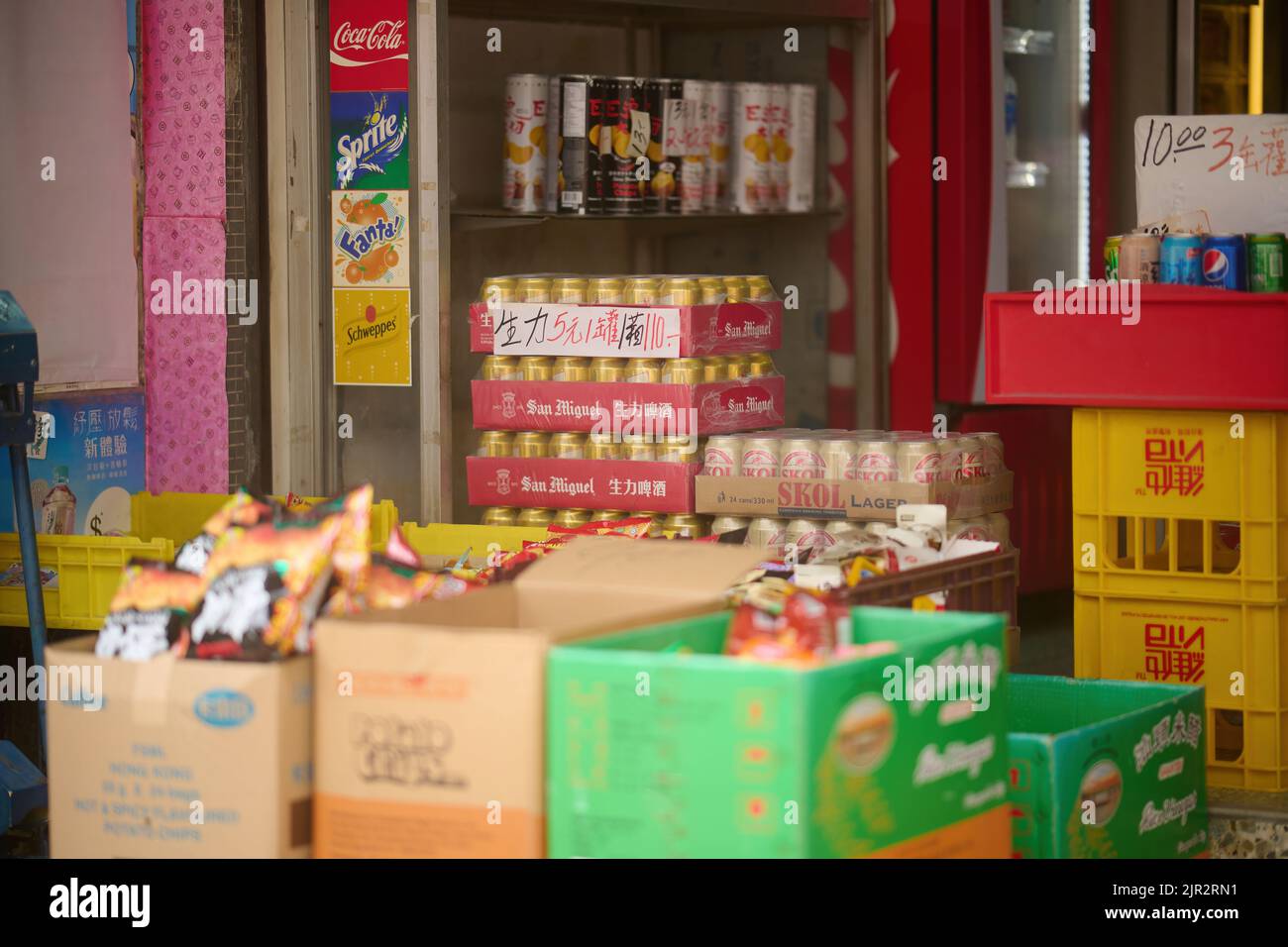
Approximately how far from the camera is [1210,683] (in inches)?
187

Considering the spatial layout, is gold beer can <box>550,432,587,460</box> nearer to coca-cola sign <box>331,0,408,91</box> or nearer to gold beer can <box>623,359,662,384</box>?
gold beer can <box>623,359,662,384</box>

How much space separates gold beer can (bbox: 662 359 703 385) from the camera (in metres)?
5.90

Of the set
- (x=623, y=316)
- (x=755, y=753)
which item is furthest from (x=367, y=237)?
(x=755, y=753)

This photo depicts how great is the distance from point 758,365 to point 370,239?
1.45 meters

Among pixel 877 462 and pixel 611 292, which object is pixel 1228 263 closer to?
pixel 877 462

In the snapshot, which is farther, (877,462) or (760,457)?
(760,457)

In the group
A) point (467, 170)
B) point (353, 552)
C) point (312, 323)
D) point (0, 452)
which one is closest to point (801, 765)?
point (353, 552)

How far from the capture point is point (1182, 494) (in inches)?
186

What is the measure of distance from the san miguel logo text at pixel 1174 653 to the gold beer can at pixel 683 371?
5.75ft

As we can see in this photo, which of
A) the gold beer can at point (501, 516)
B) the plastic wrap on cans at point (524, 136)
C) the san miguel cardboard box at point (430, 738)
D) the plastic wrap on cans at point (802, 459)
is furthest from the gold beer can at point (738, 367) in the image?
the san miguel cardboard box at point (430, 738)

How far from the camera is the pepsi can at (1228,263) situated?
470 cm

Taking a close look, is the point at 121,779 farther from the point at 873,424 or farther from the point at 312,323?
the point at 873,424

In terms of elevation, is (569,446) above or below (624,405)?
below
